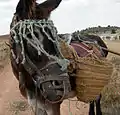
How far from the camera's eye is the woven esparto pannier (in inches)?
207

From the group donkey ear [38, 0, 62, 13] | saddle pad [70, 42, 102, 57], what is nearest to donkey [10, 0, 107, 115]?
donkey ear [38, 0, 62, 13]

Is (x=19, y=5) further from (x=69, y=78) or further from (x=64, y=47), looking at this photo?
(x=69, y=78)

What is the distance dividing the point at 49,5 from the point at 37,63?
79 cm

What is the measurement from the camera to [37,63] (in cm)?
508

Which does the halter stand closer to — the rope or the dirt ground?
the rope

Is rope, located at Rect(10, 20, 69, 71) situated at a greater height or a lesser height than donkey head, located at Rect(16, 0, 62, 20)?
lesser

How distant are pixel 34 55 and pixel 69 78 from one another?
0.54m

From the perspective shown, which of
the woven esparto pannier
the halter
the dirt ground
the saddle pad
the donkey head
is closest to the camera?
the halter

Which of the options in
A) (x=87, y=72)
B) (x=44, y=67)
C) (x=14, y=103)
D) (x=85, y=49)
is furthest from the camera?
(x=14, y=103)

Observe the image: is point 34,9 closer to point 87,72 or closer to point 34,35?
point 34,35

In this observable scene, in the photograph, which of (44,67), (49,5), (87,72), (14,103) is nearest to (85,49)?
(87,72)

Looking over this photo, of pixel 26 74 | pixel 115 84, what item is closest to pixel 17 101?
pixel 115 84

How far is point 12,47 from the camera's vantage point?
17.4 ft

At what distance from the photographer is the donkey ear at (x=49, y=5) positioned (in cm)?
527
